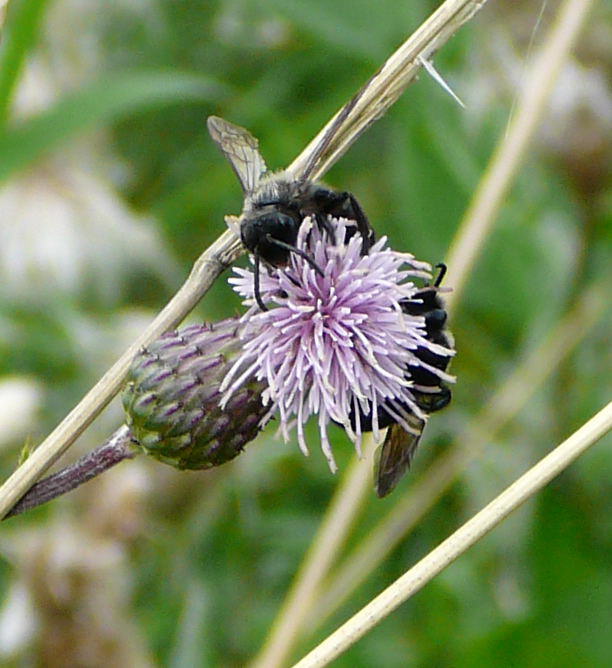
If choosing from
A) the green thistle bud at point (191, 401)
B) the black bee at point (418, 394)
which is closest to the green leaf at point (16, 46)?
the green thistle bud at point (191, 401)

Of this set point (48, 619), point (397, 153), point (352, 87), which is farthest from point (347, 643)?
point (352, 87)

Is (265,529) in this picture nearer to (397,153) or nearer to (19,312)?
(19,312)

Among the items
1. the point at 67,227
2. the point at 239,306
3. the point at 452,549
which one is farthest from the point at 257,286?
the point at 67,227

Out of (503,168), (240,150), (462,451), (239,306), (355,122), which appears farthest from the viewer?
(239,306)

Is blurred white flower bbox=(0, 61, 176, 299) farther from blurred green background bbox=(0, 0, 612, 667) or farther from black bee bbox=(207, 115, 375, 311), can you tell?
black bee bbox=(207, 115, 375, 311)

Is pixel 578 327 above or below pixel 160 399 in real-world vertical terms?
below

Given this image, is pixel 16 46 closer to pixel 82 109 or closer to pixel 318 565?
pixel 82 109
